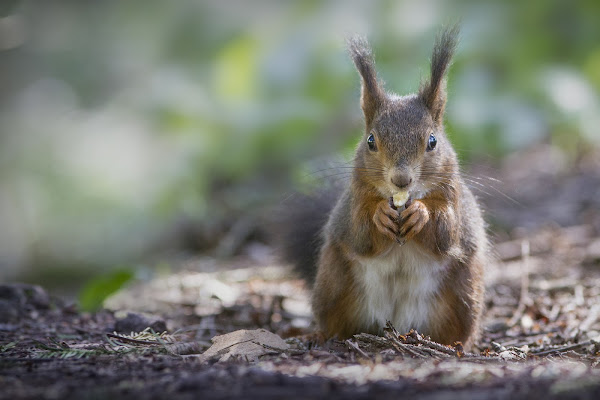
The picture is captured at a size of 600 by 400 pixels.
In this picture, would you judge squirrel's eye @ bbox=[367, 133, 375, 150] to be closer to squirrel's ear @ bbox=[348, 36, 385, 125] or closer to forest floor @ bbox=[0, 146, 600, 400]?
squirrel's ear @ bbox=[348, 36, 385, 125]

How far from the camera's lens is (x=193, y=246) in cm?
710

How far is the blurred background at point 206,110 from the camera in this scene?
6918 mm

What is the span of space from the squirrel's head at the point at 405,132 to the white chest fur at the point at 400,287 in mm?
298

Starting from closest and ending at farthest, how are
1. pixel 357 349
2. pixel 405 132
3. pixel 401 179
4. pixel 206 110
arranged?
pixel 357 349
pixel 401 179
pixel 405 132
pixel 206 110

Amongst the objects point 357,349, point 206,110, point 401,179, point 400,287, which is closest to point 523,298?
point 400,287

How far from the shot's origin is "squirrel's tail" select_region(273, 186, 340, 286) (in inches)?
153

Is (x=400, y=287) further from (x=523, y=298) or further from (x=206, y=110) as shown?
(x=206, y=110)

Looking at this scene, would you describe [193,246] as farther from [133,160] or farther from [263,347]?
[263,347]

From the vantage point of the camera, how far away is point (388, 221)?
9.50 ft

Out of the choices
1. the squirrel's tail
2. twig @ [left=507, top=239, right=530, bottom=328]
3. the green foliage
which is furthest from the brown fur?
the green foliage

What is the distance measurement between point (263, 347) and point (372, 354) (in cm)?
45

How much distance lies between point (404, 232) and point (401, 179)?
0.23 m

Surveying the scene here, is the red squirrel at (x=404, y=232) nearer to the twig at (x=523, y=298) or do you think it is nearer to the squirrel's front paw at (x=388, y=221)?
the squirrel's front paw at (x=388, y=221)

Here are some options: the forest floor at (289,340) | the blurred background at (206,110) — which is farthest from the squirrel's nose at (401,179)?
the blurred background at (206,110)
